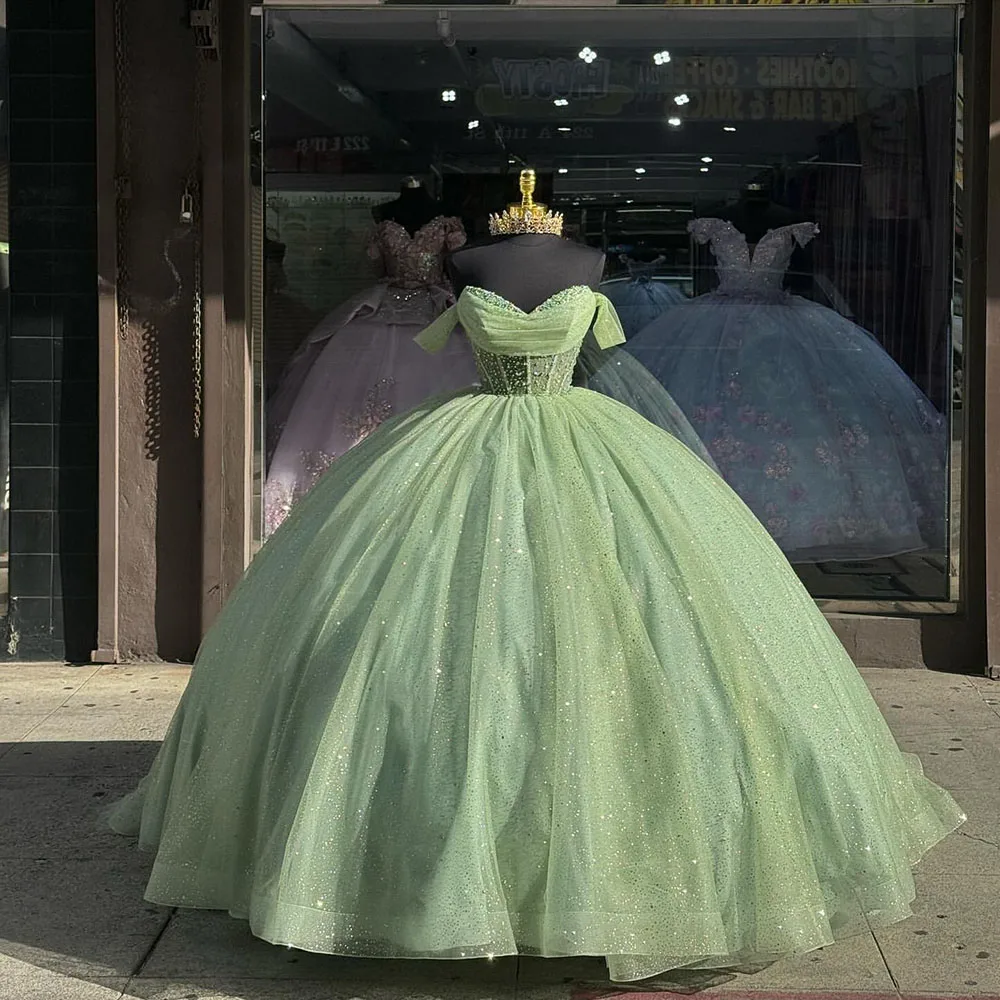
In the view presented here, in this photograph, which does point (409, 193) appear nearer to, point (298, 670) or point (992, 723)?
point (992, 723)

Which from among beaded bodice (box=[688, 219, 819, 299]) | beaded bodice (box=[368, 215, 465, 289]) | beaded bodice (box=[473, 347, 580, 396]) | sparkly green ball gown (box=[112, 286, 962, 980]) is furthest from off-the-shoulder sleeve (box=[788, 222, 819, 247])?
sparkly green ball gown (box=[112, 286, 962, 980])

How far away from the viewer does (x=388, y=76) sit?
684 centimetres

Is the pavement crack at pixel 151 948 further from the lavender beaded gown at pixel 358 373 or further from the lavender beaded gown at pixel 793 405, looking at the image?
the lavender beaded gown at pixel 793 405

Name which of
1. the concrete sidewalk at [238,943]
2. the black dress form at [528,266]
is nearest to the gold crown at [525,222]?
the black dress form at [528,266]

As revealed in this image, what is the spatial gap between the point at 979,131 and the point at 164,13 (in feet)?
11.1

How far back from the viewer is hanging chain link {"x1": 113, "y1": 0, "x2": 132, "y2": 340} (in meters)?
6.73

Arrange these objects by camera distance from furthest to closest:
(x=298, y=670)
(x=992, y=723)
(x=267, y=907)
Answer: (x=992, y=723)
(x=298, y=670)
(x=267, y=907)

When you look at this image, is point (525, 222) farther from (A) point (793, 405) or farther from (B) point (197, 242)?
(A) point (793, 405)

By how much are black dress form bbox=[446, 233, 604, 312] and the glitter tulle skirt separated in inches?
20.7

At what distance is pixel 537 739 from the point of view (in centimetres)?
340

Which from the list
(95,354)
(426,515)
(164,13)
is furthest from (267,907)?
(164,13)

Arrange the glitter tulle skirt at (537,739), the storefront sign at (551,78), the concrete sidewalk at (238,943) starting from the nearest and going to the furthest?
the glitter tulle skirt at (537,739), the concrete sidewalk at (238,943), the storefront sign at (551,78)

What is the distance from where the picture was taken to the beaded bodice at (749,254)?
6.91 m

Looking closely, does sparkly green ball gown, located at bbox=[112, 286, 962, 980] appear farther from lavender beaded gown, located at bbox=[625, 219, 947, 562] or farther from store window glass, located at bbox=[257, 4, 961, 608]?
lavender beaded gown, located at bbox=[625, 219, 947, 562]
